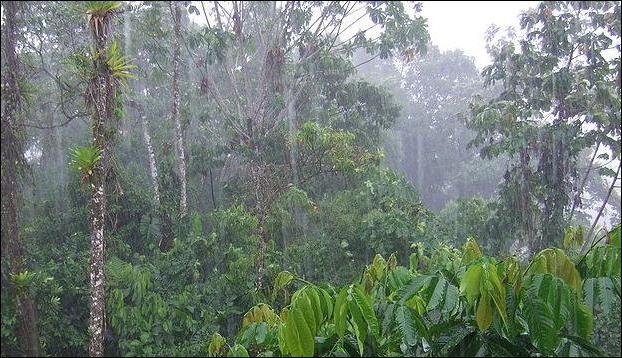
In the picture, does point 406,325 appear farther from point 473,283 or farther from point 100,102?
point 100,102

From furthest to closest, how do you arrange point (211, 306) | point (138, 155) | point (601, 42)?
point (138, 155)
point (601, 42)
point (211, 306)

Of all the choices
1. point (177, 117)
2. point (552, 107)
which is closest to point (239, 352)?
point (177, 117)

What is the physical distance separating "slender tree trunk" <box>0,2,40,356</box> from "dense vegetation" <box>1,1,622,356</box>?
16 mm

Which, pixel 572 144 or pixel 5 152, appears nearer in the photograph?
pixel 5 152

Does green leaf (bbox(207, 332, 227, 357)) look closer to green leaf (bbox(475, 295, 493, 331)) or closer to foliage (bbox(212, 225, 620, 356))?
foliage (bbox(212, 225, 620, 356))

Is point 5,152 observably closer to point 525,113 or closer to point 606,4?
point 525,113

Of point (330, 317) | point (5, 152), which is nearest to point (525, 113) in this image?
point (5, 152)

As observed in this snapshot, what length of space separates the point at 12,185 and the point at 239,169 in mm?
6815

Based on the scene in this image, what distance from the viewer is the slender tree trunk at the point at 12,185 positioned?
118 inches

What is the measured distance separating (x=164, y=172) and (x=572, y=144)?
629 centimetres

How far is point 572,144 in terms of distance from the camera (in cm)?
804

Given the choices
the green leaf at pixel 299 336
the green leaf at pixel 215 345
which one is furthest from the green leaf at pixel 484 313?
the green leaf at pixel 215 345

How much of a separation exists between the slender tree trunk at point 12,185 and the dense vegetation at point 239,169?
0.02m

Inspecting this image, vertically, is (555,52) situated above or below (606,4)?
below
